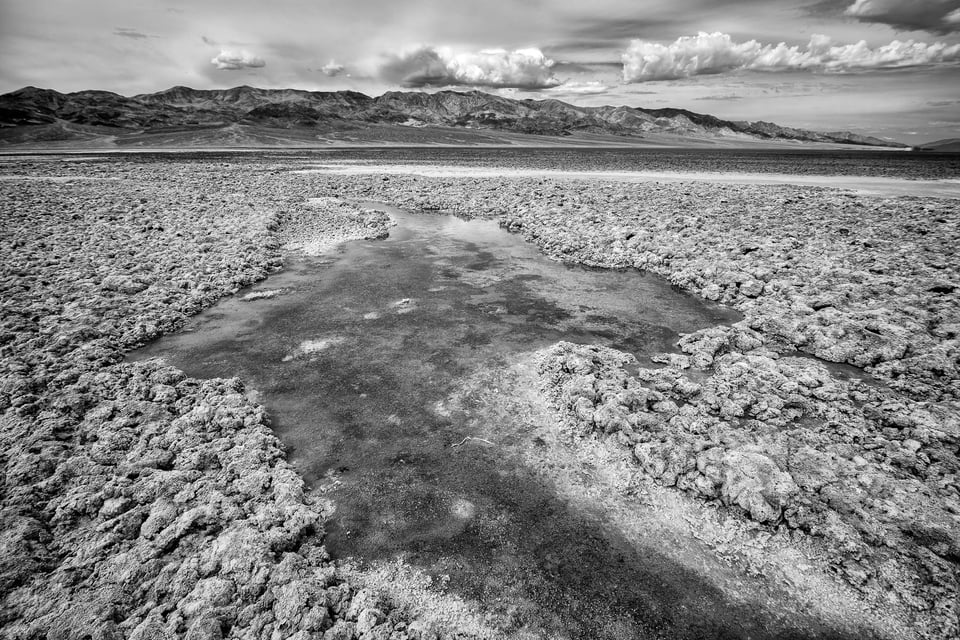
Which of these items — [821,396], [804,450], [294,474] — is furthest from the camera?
[821,396]

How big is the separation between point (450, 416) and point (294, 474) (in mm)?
2390

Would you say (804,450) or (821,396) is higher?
(821,396)

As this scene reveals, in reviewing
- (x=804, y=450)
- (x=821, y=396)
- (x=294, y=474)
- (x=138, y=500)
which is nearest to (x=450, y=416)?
(x=294, y=474)

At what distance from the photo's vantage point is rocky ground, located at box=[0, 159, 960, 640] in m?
3.82

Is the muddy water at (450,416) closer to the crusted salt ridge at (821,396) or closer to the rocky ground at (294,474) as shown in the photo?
the rocky ground at (294,474)

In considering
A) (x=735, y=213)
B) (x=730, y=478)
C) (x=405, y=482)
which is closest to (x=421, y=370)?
(x=405, y=482)

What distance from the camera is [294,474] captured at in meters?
5.27

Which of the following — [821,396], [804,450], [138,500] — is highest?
[821,396]

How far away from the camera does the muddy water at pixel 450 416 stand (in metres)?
4.14

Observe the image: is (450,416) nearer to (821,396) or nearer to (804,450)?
(804,450)

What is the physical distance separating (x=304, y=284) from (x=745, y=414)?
11.4m

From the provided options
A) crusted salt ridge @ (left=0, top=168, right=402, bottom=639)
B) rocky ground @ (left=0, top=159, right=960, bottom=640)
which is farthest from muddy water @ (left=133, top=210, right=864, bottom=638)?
rocky ground @ (left=0, top=159, right=960, bottom=640)

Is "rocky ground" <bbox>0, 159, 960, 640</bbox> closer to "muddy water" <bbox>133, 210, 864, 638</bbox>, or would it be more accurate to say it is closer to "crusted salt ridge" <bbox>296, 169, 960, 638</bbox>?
"crusted salt ridge" <bbox>296, 169, 960, 638</bbox>

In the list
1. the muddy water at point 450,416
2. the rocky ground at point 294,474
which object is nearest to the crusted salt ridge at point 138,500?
A: the rocky ground at point 294,474
